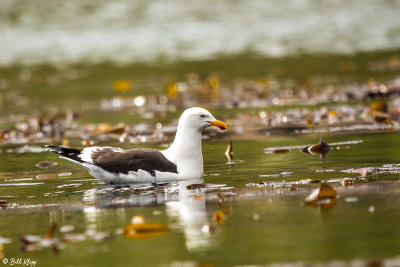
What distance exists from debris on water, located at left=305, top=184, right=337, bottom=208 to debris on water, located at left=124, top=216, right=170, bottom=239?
1654 mm

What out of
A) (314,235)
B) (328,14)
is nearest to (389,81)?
(314,235)

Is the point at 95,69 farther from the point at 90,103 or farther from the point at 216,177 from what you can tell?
the point at 216,177

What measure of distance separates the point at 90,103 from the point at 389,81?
8.22m

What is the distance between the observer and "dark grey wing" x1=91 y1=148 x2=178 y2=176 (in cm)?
1134

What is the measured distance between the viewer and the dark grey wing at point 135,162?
1134cm

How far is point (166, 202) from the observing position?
979cm

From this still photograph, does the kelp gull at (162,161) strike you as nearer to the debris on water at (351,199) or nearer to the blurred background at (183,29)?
the debris on water at (351,199)

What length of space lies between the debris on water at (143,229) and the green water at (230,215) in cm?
12

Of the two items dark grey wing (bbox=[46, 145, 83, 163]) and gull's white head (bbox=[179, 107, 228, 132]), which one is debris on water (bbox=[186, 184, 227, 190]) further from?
dark grey wing (bbox=[46, 145, 83, 163])

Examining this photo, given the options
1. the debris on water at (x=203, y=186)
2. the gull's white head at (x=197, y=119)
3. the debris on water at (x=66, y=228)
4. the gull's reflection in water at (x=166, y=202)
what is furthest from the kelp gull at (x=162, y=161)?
the debris on water at (x=66, y=228)

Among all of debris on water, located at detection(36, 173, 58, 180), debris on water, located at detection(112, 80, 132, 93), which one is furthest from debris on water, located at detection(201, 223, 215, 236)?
debris on water, located at detection(112, 80, 132, 93)

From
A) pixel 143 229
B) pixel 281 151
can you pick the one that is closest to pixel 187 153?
pixel 281 151

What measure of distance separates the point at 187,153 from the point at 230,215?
2.83 meters

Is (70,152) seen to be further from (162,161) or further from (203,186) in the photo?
(203,186)
